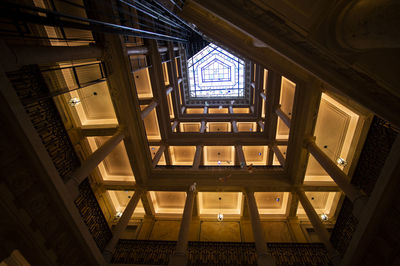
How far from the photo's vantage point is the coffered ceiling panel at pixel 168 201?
11.8 meters

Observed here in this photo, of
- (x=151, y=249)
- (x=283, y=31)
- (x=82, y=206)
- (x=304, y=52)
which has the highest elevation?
(x=283, y=31)

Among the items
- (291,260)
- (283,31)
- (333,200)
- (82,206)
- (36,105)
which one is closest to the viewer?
(283,31)

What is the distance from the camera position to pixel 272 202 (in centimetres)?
1158

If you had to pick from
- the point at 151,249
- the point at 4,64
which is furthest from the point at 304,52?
the point at 151,249

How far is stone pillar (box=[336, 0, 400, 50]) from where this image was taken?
215 centimetres

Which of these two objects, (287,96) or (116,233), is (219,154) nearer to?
(287,96)

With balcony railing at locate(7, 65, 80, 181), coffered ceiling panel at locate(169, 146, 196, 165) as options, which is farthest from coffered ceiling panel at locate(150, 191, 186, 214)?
balcony railing at locate(7, 65, 80, 181)

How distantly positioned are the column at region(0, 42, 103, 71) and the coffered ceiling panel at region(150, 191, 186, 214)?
31.1 feet

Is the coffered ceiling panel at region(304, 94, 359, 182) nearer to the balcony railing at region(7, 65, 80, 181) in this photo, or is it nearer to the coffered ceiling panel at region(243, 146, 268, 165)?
the coffered ceiling panel at region(243, 146, 268, 165)

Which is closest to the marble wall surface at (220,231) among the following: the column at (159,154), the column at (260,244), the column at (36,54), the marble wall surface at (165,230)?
the marble wall surface at (165,230)

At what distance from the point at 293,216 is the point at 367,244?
6.05 meters

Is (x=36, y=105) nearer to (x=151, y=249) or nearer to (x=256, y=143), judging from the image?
(x=151, y=249)

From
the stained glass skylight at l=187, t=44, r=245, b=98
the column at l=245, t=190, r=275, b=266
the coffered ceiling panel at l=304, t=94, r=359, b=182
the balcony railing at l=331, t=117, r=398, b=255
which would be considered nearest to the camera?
the balcony railing at l=331, t=117, r=398, b=255

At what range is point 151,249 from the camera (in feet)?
23.4
